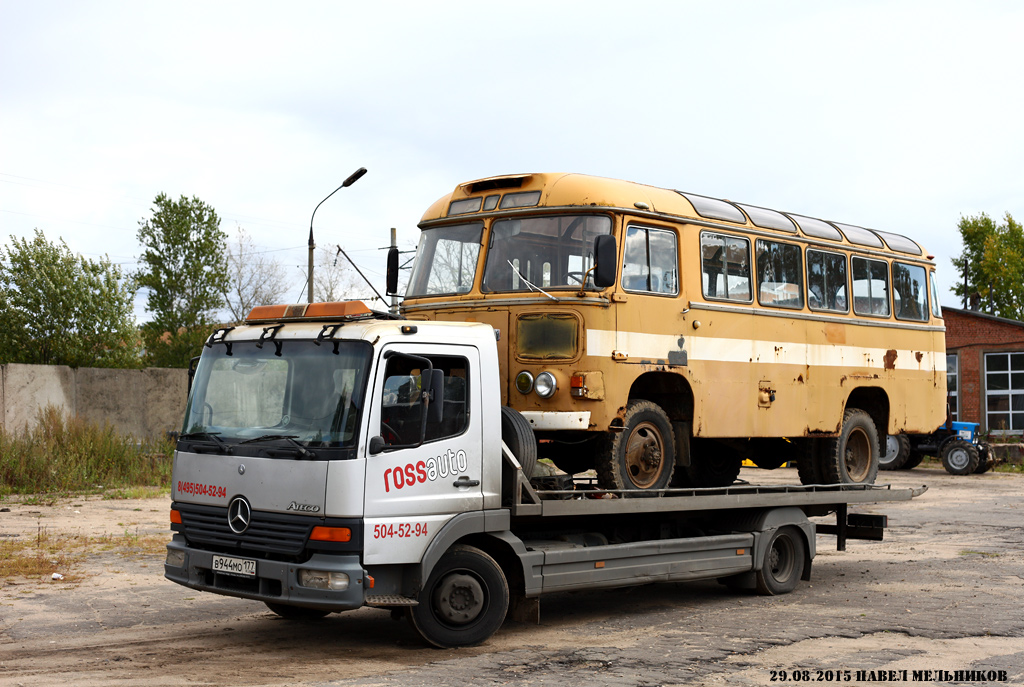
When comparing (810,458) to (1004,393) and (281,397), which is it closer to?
(281,397)

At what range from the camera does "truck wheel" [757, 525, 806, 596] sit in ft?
36.7

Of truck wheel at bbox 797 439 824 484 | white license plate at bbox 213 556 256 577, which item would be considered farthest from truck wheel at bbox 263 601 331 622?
truck wheel at bbox 797 439 824 484

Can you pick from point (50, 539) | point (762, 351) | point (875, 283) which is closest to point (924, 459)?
point (875, 283)

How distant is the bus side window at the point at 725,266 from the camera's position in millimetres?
10469

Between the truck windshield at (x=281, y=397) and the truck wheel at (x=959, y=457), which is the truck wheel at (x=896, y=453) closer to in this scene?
the truck wheel at (x=959, y=457)

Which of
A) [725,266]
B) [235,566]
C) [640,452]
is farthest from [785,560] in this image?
[235,566]

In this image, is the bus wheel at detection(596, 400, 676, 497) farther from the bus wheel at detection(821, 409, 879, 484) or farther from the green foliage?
the green foliage

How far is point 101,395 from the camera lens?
2503cm

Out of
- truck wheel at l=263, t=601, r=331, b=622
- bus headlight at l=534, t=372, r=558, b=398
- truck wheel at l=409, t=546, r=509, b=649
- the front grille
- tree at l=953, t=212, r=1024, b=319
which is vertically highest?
tree at l=953, t=212, r=1024, b=319

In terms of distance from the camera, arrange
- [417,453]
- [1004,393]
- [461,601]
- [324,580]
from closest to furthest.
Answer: [324,580] → [417,453] → [461,601] → [1004,393]

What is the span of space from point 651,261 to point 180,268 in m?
42.0

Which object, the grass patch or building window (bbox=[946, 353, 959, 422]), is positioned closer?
the grass patch

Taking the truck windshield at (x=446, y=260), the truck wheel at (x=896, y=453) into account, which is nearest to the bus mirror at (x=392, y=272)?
the truck windshield at (x=446, y=260)

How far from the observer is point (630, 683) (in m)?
6.95
